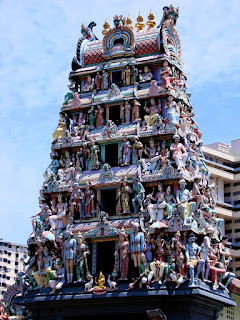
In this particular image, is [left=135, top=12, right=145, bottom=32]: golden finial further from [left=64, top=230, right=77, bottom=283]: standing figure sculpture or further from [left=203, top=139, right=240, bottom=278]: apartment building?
[left=203, top=139, right=240, bottom=278]: apartment building

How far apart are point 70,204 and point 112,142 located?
149 inches

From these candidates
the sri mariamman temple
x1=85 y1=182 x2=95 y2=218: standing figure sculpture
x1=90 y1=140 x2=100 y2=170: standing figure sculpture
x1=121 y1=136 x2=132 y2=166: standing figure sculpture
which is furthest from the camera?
x1=90 y1=140 x2=100 y2=170: standing figure sculpture

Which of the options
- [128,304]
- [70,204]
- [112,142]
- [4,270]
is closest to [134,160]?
[112,142]

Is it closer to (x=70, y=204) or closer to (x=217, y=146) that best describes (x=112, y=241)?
(x=70, y=204)

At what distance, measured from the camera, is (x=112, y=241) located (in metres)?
32.1

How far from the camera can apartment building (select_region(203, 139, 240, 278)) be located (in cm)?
5472

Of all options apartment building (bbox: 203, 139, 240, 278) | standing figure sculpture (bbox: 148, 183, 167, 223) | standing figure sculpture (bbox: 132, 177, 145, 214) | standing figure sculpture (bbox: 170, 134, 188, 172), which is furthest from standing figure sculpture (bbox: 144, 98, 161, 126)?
apartment building (bbox: 203, 139, 240, 278)

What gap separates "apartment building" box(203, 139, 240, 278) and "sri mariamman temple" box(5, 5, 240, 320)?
20.1m

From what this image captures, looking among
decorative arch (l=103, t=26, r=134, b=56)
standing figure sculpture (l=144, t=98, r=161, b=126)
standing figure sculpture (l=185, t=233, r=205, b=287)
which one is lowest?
standing figure sculpture (l=185, t=233, r=205, b=287)

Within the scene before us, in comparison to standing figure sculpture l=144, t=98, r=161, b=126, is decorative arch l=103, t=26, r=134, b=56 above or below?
above

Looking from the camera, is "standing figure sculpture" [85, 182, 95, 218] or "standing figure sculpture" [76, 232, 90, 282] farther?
"standing figure sculpture" [85, 182, 95, 218]

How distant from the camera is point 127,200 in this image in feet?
106

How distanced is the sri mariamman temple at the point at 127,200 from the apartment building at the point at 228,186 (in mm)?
20140

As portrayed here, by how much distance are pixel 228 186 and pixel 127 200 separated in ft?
Result: 90.0
